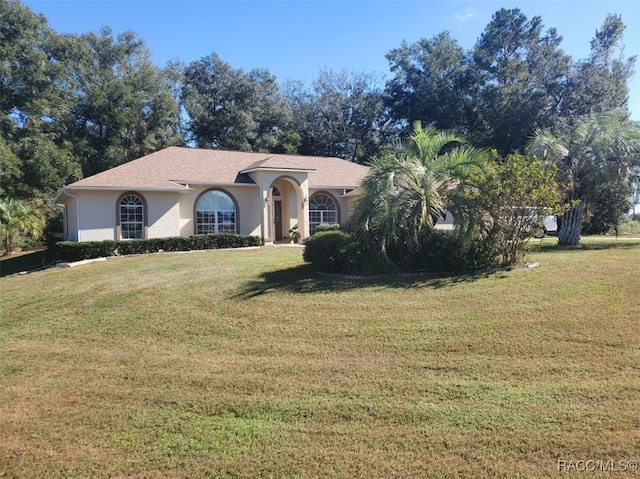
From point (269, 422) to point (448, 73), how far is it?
133 ft

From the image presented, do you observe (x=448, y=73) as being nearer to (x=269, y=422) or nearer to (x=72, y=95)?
(x=72, y=95)

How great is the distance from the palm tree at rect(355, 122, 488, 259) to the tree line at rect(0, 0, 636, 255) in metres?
22.5

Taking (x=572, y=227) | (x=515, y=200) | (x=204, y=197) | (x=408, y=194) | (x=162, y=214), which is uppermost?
(x=204, y=197)

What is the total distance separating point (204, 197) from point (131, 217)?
12.0 feet

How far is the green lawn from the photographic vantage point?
404 centimetres

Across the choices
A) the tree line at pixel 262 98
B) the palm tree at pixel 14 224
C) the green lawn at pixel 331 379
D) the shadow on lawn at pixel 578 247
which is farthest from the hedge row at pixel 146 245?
the tree line at pixel 262 98

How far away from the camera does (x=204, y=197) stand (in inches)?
859

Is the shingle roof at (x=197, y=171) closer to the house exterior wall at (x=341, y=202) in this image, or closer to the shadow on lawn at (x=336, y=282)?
the house exterior wall at (x=341, y=202)

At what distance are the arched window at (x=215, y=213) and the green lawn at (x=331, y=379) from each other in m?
11.8

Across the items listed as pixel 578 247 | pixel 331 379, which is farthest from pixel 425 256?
pixel 578 247

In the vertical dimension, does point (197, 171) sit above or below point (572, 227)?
above

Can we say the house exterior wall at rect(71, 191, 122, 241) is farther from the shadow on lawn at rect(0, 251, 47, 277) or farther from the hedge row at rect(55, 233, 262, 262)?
the shadow on lawn at rect(0, 251, 47, 277)

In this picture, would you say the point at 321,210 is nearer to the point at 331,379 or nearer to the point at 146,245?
the point at 146,245

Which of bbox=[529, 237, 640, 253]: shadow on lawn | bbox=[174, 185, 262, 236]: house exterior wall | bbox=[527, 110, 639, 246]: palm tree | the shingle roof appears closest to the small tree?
bbox=[529, 237, 640, 253]: shadow on lawn
